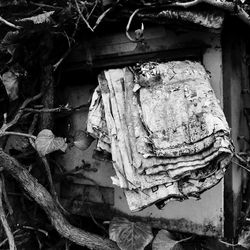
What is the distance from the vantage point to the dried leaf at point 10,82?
7.73ft

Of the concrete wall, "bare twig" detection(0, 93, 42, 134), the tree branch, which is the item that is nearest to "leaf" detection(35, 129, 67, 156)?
"bare twig" detection(0, 93, 42, 134)

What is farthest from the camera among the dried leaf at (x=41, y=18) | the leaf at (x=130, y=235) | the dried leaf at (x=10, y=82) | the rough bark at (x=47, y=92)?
the rough bark at (x=47, y=92)

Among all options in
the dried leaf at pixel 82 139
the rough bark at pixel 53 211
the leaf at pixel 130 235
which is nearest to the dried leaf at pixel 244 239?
the leaf at pixel 130 235

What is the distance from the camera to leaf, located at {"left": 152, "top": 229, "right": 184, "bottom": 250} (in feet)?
7.34

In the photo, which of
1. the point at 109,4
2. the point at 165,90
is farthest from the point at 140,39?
the point at 165,90

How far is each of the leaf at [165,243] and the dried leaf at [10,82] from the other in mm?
1334

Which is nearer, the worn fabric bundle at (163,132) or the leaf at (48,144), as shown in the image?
the worn fabric bundle at (163,132)

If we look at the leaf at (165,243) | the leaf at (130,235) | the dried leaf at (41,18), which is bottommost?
the leaf at (165,243)

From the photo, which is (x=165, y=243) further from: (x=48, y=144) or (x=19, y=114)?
(x=19, y=114)

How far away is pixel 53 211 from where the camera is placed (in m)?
2.31

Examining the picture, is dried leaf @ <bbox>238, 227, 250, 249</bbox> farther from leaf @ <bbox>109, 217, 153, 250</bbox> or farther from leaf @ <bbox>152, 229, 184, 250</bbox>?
leaf @ <bbox>109, 217, 153, 250</bbox>

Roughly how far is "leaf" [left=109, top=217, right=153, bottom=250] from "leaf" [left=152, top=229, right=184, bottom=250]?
78mm

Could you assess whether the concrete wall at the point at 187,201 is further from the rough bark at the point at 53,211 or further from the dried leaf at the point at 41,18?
the dried leaf at the point at 41,18

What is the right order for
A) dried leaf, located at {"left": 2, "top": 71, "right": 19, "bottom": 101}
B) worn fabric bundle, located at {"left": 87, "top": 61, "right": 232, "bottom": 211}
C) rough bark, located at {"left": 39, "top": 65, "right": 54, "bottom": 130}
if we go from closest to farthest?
worn fabric bundle, located at {"left": 87, "top": 61, "right": 232, "bottom": 211}, dried leaf, located at {"left": 2, "top": 71, "right": 19, "bottom": 101}, rough bark, located at {"left": 39, "top": 65, "right": 54, "bottom": 130}
